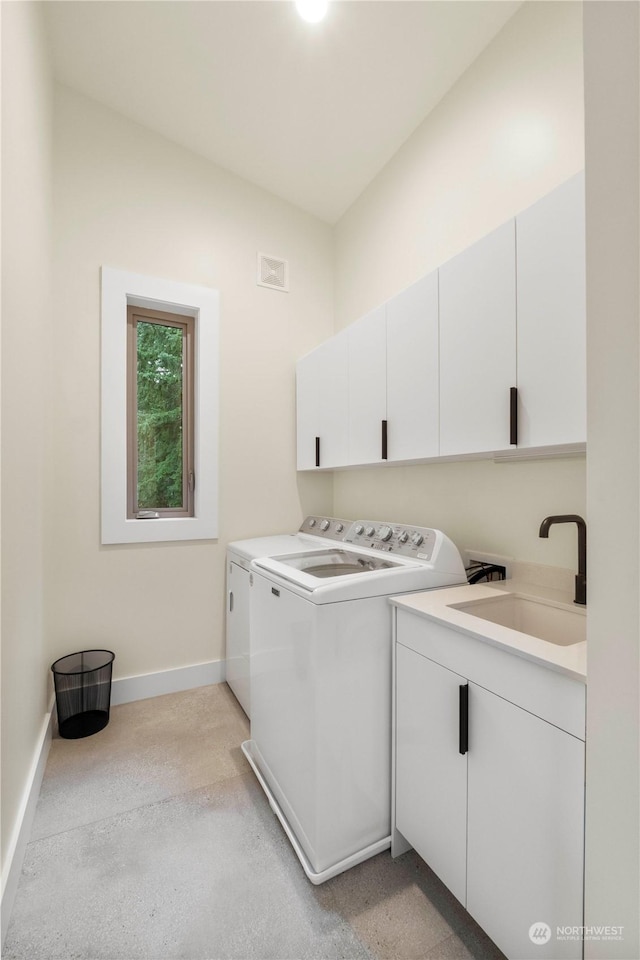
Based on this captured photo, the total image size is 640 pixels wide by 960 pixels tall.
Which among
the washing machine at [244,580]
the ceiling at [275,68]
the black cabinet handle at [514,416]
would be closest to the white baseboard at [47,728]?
the washing machine at [244,580]

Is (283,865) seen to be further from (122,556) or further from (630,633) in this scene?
(122,556)

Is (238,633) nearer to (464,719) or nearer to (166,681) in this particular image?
(166,681)

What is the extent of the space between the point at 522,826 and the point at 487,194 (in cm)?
217

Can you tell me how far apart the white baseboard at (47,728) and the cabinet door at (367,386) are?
1570 millimetres

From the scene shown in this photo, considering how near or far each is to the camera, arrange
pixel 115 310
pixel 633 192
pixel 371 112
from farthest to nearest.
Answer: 1. pixel 115 310
2. pixel 371 112
3. pixel 633 192

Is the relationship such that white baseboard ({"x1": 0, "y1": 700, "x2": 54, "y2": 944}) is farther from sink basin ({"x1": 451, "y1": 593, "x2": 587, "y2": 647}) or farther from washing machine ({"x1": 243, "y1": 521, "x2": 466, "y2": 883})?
sink basin ({"x1": 451, "y1": 593, "x2": 587, "y2": 647})

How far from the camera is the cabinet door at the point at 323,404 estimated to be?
2291 millimetres

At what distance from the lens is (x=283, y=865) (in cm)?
135

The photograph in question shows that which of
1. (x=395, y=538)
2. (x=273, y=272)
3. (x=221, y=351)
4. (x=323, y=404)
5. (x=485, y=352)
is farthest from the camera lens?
(x=273, y=272)

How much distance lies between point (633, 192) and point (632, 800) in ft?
3.11

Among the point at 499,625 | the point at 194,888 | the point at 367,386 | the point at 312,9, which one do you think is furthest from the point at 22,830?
the point at 312,9

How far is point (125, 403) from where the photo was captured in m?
2.35

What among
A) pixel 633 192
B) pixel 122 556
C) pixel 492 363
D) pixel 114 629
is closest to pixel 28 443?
pixel 122 556

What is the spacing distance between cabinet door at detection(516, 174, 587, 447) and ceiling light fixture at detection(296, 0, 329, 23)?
1.34m
